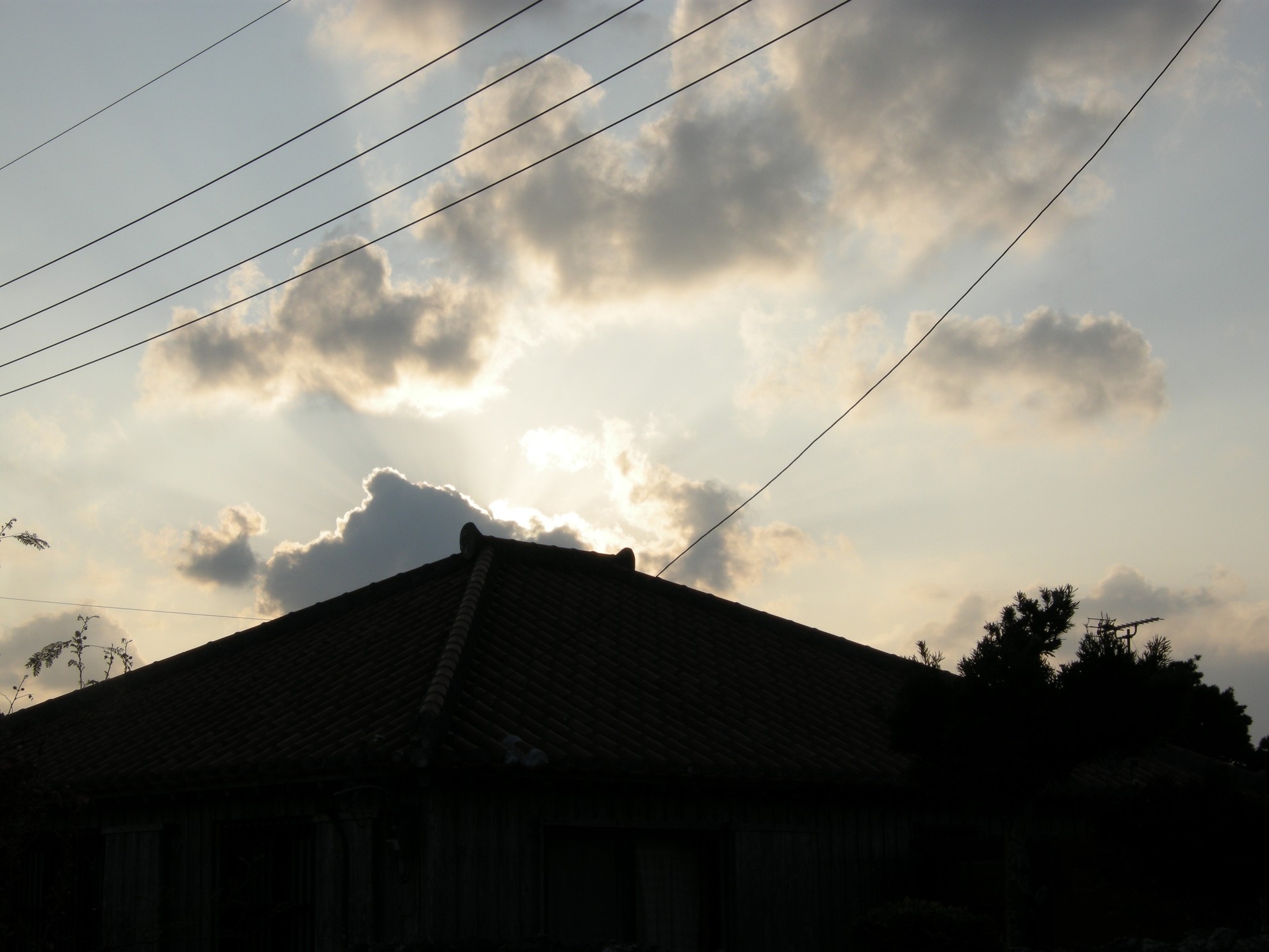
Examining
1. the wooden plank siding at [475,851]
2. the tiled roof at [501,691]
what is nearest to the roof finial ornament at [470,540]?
the tiled roof at [501,691]

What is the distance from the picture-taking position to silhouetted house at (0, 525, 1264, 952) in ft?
34.9

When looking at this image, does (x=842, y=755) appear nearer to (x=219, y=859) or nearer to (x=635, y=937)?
(x=635, y=937)

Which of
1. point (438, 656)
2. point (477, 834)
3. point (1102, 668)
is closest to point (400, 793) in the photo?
point (477, 834)

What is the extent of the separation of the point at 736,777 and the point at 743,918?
1.67 meters

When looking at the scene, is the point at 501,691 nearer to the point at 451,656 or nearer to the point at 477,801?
the point at 451,656

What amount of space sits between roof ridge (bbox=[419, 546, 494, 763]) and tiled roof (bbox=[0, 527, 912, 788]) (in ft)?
0.09

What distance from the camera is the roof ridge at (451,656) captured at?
1041 centimetres

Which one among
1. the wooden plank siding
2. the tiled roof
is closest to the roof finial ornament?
the tiled roof

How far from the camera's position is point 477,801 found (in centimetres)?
1089

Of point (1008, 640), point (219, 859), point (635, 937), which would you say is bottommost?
point (635, 937)

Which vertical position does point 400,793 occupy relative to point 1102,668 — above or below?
below

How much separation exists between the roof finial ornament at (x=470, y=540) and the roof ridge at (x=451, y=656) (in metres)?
0.11

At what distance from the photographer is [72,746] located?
52.9 feet

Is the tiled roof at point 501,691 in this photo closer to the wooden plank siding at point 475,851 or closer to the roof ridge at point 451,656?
the roof ridge at point 451,656
